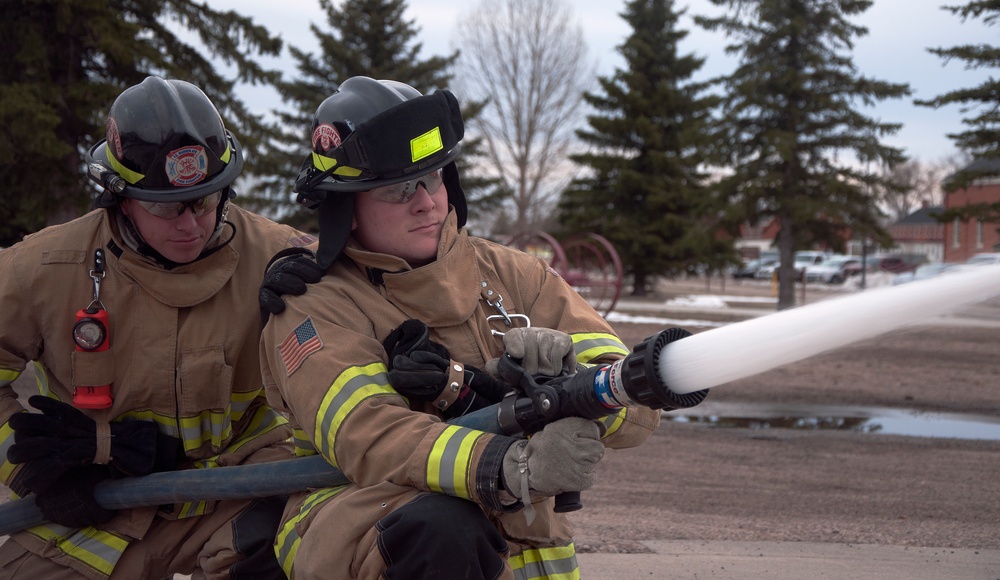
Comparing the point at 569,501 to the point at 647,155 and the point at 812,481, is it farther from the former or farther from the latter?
the point at 647,155

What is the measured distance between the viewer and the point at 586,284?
1750 centimetres

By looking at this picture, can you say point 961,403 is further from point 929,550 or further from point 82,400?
point 82,400

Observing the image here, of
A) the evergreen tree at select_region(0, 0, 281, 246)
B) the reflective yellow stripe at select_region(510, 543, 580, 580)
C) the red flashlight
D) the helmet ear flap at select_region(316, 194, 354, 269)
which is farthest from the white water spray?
the evergreen tree at select_region(0, 0, 281, 246)

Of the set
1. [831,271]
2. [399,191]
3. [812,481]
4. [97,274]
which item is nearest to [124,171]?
[97,274]

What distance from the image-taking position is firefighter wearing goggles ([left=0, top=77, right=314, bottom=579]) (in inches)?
115

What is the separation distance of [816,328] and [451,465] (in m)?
0.89

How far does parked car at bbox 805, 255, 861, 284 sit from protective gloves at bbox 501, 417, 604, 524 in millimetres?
41351

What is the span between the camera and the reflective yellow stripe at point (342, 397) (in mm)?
2336

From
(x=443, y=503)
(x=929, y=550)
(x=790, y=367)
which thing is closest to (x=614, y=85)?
(x=790, y=367)

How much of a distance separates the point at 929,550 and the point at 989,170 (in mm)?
14395

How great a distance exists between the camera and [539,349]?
242cm

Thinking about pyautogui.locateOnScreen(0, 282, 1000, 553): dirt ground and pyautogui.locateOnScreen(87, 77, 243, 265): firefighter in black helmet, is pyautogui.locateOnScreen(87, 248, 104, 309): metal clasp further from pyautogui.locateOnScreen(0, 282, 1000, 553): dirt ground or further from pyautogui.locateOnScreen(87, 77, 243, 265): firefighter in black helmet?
pyautogui.locateOnScreen(0, 282, 1000, 553): dirt ground

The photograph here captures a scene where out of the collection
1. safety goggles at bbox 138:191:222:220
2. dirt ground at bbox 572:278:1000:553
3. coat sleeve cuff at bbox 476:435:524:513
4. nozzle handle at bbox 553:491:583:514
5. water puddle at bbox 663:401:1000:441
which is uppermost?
safety goggles at bbox 138:191:222:220

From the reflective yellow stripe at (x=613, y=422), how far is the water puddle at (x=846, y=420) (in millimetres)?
7005
